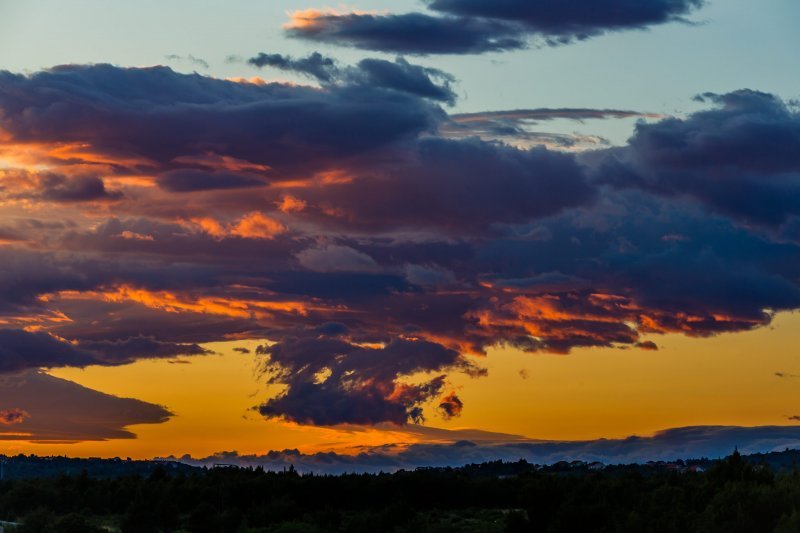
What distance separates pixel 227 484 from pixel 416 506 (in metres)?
23.3

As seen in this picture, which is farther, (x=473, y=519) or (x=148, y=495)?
(x=148, y=495)

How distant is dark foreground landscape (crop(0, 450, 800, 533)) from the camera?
75.3 metres

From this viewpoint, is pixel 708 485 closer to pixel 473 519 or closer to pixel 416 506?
pixel 473 519

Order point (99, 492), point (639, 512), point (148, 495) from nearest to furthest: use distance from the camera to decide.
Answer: point (639, 512), point (148, 495), point (99, 492)

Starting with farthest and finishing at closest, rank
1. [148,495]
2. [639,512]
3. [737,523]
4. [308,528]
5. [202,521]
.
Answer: [148,495]
[202,521]
[308,528]
[639,512]
[737,523]

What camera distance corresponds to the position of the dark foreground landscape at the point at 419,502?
2965 inches

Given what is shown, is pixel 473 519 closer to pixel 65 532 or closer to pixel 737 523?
pixel 65 532

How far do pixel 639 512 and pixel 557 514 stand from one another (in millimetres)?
7009

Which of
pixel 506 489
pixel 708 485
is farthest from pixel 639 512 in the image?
pixel 506 489

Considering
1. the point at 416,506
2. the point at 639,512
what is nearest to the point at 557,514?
the point at 639,512

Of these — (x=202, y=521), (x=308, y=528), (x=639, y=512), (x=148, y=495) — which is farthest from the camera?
(x=148, y=495)

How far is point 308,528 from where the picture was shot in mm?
103000

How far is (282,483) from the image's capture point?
465ft

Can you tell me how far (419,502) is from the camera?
456 feet
